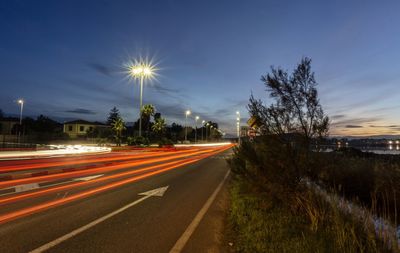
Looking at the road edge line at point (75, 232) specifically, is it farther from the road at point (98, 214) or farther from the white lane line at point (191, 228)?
the white lane line at point (191, 228)

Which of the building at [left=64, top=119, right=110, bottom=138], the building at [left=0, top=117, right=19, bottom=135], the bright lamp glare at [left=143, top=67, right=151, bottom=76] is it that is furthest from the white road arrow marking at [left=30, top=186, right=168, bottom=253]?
the building at [left=64, top=119, right=110, bottom=138]

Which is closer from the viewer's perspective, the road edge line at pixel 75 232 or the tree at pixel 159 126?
the road edge line at pixel 75 232

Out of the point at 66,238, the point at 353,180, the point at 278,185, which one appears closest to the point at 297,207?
the point at 278,185

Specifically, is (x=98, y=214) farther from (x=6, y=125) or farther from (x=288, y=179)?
(x=6, y=125)

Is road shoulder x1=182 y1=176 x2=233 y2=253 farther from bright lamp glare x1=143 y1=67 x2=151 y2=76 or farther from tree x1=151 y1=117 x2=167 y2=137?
tree x1=151 y1=117 x2=167 y2=137

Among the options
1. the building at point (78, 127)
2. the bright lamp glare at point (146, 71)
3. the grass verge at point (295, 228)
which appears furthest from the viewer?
the building at point (78, 127)

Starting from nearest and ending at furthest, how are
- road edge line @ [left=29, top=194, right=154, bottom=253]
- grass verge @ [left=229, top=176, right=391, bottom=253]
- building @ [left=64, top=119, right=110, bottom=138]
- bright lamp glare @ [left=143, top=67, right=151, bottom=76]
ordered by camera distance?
grass verge @ [left=229, top=176, right=391, bottom=253] < road edge line @ [left=29, top=194, right=154, bottom=253] < bright lamp glare @ [left=143, top=67, right=151, bottom=76] < building @ [left=64, top=119, right=110, bottom=138]

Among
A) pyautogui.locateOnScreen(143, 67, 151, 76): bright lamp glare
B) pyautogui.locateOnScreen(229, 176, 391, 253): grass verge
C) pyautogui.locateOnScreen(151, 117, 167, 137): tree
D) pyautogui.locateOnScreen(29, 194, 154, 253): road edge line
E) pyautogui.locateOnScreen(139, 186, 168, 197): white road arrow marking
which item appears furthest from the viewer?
pyautogui.locateOnScreen(151, 117, 167, 137): tree

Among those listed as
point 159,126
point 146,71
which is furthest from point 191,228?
point 159,126

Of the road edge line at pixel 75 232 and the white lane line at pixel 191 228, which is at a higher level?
the road edge line at pixel 75 232

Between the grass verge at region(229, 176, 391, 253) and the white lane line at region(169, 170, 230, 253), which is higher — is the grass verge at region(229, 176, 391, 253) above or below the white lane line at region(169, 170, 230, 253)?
above

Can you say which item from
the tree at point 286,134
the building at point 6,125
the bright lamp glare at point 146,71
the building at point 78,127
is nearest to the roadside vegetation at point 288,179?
the tree at point 286,134

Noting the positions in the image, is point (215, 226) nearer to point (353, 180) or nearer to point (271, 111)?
point (271, 111)

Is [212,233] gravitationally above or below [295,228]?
below
